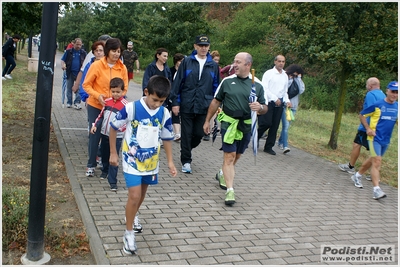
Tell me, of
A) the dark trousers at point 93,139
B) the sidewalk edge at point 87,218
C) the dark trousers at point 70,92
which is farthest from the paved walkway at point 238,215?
the dark trousers at point 70,92

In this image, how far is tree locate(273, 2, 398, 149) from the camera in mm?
9823

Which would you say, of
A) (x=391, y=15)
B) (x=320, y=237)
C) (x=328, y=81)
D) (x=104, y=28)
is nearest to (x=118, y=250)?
Result: (x=320, y=237)

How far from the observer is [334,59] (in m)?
10.2

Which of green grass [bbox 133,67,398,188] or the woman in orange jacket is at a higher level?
the woman in orange jacket

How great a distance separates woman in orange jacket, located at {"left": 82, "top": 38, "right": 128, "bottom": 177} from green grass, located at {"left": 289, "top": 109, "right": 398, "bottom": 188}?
19.2 ft

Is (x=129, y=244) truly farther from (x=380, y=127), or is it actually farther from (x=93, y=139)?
(x=380, y=127)

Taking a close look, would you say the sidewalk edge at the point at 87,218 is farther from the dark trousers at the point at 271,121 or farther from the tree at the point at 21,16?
the dark trousers at the point at 271,121

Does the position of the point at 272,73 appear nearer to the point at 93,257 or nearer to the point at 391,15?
the point at 391,15

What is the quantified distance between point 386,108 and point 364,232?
2.59 metres

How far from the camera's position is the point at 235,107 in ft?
20.0

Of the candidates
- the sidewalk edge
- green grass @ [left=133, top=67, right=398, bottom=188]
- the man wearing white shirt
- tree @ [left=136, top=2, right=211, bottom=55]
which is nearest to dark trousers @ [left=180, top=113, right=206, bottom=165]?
the sidewalk edge

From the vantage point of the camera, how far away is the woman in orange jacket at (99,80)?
6.27 metres

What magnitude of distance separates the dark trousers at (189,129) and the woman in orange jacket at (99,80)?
52.8 inches

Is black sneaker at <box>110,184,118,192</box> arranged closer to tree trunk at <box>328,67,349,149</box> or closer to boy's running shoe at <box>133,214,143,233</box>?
boy's running shoe at <box>133,214,143,233</box>
